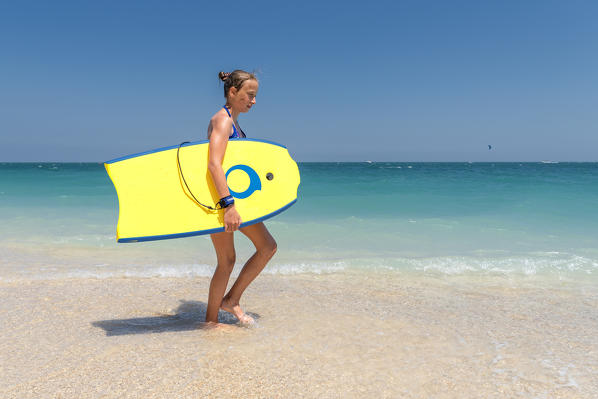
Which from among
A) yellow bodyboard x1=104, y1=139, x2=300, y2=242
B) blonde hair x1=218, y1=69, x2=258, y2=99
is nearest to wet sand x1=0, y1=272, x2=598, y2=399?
yellow bodyboard x1=104, y1=139, x2=300, y2=242

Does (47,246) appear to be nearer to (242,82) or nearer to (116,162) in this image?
(116,162)

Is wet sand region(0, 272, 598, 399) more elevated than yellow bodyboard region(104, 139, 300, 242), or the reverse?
yellow bodyboard region(104, 139, 300, 242)

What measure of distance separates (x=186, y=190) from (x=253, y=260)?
69 cm

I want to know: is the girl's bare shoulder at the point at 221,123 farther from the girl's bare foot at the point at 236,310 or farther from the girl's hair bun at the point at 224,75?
the girl's bare foot at the point at 236,310

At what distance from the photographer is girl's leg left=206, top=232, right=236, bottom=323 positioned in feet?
9.25

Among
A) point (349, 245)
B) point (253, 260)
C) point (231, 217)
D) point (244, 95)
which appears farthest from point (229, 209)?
point (349, 245)

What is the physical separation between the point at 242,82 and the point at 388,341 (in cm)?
185

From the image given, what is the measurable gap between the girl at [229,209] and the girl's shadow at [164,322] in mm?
154

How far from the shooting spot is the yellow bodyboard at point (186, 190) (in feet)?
8.56

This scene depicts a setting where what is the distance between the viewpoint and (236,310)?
3.03 metres

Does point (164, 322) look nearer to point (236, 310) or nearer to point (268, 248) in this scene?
point (236, 310)

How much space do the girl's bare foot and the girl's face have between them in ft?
4.44

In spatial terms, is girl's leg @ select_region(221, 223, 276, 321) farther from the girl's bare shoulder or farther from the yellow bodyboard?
the girl's bare shoulder

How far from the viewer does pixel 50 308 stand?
321 cm
